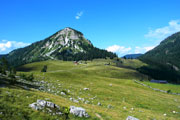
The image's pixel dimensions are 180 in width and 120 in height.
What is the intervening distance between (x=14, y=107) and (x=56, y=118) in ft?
18.4

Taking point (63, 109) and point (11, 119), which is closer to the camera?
point (11, 119)

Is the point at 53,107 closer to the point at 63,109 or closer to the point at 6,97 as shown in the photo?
the point at 63,109

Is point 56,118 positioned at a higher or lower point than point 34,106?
lower

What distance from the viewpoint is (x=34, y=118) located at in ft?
51.7

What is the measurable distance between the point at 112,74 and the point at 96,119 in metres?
146

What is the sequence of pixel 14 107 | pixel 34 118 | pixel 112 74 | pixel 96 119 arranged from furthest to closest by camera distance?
1. pixel 112 74
2. pixel 96 119
3. pixel 14 107
4. pixel 34 118

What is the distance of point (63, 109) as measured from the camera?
19922mm

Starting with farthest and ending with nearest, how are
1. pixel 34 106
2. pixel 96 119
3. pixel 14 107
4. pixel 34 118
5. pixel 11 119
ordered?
pixel 96 119, pixel 34 106, pixel 14 107, pixel 34 118, pixel 11 119

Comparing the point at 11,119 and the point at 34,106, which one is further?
the point at 34,106

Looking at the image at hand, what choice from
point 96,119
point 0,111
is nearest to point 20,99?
point 0,111

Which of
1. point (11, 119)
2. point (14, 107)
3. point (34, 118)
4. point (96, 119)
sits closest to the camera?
point (11, 119)

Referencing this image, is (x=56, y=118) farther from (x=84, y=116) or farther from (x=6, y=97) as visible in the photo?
(x=6, y=97)

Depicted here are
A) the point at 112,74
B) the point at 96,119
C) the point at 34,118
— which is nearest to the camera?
the point at 34,118

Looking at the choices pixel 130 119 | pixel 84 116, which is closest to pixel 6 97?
pixel 84 116
